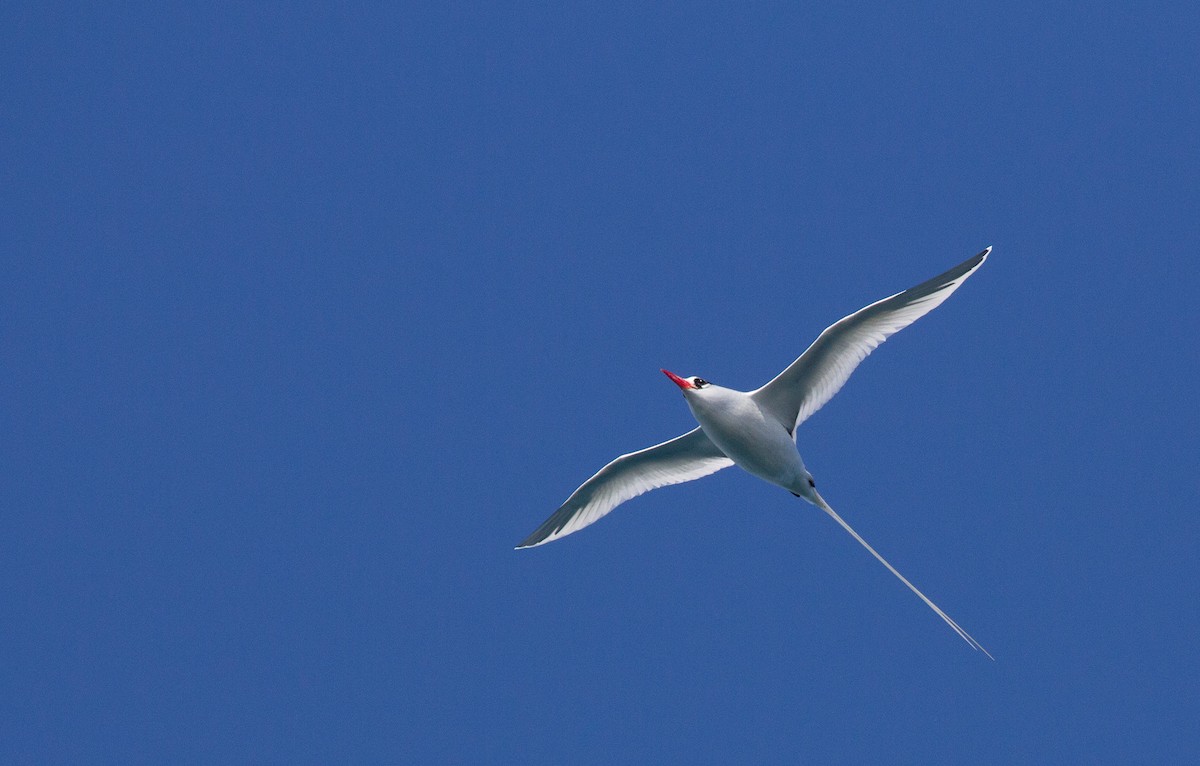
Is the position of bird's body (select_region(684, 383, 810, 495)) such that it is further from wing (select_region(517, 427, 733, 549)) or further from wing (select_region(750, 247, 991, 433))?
wing (select_region(517, 427, 733, 549))

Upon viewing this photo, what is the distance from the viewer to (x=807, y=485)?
43.9 feet

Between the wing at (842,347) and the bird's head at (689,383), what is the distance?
0.61 metres

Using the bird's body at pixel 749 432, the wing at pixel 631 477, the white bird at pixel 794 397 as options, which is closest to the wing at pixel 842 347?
the white bird at pixel 794 397

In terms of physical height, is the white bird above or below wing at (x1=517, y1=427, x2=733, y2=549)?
below

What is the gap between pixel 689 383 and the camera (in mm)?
13586

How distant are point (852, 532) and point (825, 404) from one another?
5.57 feet

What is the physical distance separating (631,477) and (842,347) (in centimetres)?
352

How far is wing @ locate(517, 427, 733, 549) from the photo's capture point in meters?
14.7

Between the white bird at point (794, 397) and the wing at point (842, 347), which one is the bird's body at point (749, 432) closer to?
the white bird at point (794, 397)

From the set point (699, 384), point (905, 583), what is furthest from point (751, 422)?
point (905, 583)

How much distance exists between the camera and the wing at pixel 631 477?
1470cm

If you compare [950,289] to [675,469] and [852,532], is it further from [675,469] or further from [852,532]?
[675,469]

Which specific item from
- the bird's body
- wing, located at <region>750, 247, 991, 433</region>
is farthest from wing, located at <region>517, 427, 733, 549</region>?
wing, located at <region>750, 247, 991, 433</region>

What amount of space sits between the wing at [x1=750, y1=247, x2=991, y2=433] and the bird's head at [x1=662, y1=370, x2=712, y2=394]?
2.01 ft
